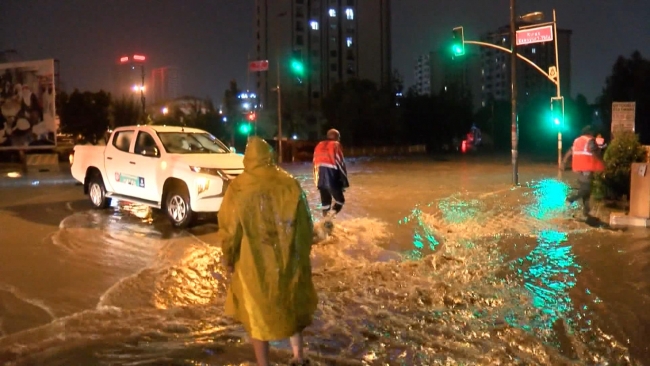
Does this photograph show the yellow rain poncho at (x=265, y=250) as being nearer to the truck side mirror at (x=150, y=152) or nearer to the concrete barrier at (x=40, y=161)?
the truck side mirror at (x=150, y=152)

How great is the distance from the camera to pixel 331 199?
13656 millimetres

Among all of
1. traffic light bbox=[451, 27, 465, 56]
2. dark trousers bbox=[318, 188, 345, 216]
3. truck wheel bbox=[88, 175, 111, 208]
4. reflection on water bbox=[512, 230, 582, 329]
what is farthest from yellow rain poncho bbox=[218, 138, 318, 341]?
traffic light bbox=[451, 27, 465, 56]

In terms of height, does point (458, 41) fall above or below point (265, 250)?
above

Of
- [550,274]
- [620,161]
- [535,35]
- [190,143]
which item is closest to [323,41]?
[535,35]

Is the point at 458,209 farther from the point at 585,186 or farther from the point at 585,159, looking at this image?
the point at 585,159

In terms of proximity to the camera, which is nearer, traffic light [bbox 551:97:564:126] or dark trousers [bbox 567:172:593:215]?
dark trousers [bbox 567:172:593:215]

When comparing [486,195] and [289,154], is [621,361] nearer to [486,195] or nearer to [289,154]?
[486,195]

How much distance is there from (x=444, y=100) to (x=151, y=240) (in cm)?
7221

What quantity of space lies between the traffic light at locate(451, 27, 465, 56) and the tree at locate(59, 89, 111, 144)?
152 feet

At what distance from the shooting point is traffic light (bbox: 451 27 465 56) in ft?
82.4

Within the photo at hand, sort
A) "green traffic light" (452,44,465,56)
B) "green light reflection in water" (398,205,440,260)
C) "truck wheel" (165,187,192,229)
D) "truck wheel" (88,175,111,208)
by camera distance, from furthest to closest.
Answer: "green traffic light" (452,44,465,56) → "truck wheel" (88,175,111,208) → "truck wheel" (165,187,192,229) → "green light reflection in water" (398,205,440,260)

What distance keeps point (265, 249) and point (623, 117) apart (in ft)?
44.0

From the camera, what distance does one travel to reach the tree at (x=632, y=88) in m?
57.6

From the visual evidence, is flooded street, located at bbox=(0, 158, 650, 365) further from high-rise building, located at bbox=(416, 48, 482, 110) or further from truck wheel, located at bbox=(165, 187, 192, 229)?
high-rise building, located at bbox=(416, 48, 482, 110)
